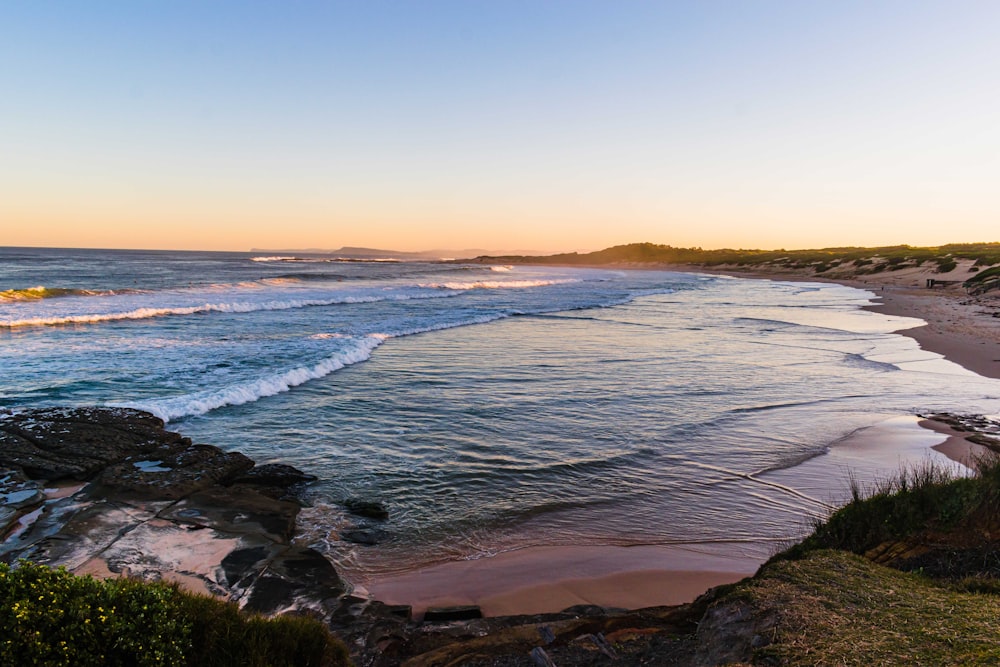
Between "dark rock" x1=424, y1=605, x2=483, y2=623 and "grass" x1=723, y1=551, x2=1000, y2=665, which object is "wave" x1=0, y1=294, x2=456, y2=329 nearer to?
"dark rock" x1=424, y1=605, x2=483, y2=623

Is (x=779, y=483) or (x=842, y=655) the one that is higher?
(x=842, y=655)

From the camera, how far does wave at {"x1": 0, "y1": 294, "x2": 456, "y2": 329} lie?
2331 centimetres

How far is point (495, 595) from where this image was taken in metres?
5.41

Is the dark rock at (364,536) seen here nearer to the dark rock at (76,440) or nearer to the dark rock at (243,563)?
the dark rock at (243,563)

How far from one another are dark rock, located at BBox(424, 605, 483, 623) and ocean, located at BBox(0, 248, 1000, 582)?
1.03 meters

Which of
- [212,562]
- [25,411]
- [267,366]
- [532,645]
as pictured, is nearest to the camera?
[532,645]

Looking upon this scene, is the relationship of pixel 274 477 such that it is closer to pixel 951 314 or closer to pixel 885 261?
pixel 951 314

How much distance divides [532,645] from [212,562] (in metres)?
3.54

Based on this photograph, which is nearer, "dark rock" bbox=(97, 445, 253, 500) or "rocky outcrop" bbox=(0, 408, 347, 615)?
"rocky outcrop" bbox=(0, 408, 347, 615)

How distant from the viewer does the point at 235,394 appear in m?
12.4

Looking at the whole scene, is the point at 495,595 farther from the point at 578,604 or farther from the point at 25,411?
the point at 25,411

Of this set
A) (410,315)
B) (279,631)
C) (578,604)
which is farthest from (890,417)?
(410,315)

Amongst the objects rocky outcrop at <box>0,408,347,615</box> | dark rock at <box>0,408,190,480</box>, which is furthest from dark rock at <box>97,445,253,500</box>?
dark rock at <box>0,408,190,480</box>

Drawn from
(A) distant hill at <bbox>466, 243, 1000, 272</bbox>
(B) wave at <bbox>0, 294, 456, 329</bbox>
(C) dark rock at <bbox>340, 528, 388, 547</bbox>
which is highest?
(A) distant hill at <bbox>466, 243, 1000, 272</bbox>
